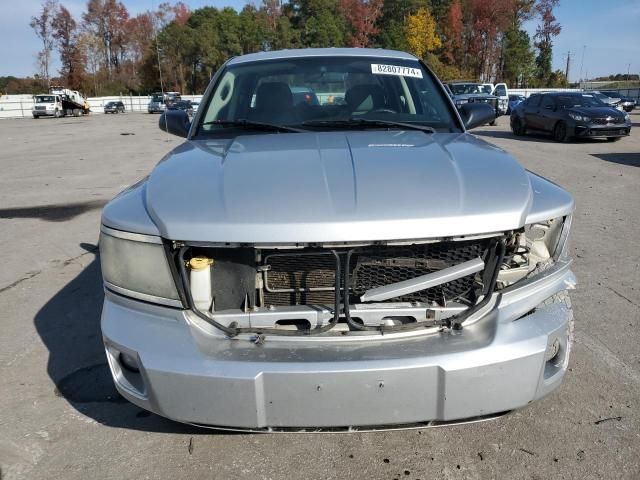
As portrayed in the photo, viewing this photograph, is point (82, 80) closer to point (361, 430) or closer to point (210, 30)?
point (210, 30)

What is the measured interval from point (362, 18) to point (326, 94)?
228 ft

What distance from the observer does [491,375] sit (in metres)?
1.82

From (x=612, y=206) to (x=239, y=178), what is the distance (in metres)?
6.15

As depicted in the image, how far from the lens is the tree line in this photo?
59.4 meters

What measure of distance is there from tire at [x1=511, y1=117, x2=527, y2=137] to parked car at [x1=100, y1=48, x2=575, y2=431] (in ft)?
52.3

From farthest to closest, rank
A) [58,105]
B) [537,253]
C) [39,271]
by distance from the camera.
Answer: [58,105], [39,271], [537,253]

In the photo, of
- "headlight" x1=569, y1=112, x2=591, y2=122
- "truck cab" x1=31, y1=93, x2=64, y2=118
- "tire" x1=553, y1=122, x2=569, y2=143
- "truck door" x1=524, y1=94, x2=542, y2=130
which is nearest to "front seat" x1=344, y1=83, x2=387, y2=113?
"headlight" x1=569, y1=112, x2=591, y2=122

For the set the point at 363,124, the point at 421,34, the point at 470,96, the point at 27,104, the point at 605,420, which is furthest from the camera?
the point at 421,34

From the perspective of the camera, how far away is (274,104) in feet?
10.6

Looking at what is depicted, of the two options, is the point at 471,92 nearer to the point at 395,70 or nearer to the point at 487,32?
the point at 395,70

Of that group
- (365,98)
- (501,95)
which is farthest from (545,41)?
(365,98)

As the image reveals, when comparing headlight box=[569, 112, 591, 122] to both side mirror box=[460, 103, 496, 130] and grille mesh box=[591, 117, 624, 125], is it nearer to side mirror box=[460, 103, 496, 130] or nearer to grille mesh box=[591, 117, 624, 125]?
grille mesh box=[591, 117, 624, 125]

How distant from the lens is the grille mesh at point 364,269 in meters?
1.99

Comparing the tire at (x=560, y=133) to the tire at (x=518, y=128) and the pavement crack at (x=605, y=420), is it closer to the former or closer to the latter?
the tire at (x=518, y=128)
